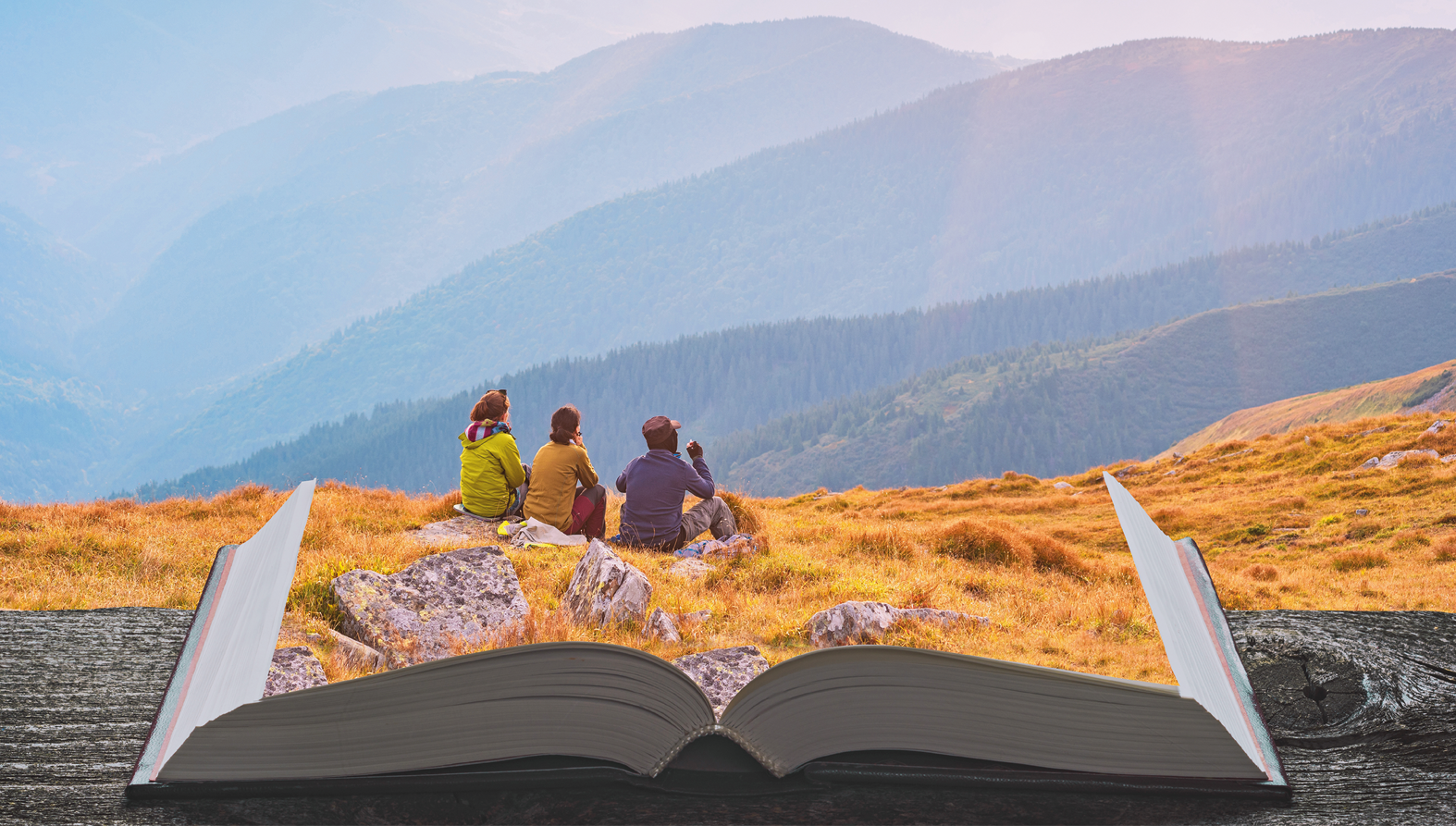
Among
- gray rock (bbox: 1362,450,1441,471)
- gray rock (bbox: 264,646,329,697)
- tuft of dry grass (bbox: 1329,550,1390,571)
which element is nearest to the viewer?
gray rock (bbox: 264,646,329,697)

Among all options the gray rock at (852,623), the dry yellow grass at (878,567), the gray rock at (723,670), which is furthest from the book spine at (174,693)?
the gray rock at (852,623)

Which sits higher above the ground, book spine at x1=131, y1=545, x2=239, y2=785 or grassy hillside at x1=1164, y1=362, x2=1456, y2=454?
grassy hillside at x1=1164, y1=362, x2=1456, y2=454

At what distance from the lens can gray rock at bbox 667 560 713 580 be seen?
7.54m

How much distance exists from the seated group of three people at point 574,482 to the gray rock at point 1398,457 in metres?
20.5

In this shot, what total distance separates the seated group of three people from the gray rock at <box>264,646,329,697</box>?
239 inches

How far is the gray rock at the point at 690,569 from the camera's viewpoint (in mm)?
7543

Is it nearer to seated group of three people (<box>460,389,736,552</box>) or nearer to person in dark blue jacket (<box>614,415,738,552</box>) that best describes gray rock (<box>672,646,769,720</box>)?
seated group of three people (<box>460,389,736,552</box>)

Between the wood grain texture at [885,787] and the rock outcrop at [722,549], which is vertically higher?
the rock outcrop at [722,549]

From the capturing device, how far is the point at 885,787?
99cm

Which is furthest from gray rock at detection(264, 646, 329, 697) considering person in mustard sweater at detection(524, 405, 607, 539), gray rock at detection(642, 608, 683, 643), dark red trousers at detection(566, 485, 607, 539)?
dark red trousers at detection(566, 485, 607, 539)

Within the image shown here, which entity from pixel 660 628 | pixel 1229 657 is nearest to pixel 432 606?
pixel 660 628

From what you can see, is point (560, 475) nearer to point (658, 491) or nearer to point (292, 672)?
point (658, 491)

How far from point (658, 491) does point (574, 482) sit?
0.97m

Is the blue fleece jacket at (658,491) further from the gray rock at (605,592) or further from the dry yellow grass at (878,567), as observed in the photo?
the gray rock at (605,592)
